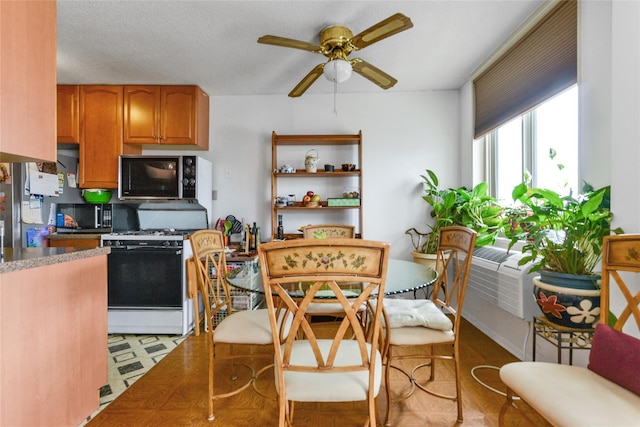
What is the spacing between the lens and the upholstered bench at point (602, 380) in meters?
0.93

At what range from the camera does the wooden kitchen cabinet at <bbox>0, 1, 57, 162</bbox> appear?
50.1 inches

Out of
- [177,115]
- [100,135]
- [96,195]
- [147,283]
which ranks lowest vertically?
[147,283]

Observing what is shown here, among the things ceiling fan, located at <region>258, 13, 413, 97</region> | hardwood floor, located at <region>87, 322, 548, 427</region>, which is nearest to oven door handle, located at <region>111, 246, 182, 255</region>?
hardwood floor, located at <region>87, 322, 548, 427</region>

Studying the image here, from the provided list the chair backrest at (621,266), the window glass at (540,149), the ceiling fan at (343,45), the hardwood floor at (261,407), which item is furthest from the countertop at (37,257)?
the window glass at (540,149)

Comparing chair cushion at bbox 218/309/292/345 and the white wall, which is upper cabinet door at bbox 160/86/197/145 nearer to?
the white wall

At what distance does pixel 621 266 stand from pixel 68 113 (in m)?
4.55

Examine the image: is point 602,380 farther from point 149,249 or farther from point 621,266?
point 149,249

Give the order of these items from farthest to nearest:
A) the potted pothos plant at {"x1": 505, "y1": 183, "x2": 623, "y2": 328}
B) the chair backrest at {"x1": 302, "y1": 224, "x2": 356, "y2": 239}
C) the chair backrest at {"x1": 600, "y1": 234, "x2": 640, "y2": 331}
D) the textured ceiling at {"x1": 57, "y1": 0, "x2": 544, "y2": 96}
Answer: the chair backrest at {"x1": 302, "y1": 224, "x2": 356, "y2": 239}
the textured ceiling at {"x1": 57, "y1": 0, "x2": 544, "y2": 96}
the potted pothos plant at {"x1": 505, "y1": 183, "x2": 623, "y2": 328}
the chair backrest at {"x1": 600, "y1": 234, "x2": 640, "y2": 331}

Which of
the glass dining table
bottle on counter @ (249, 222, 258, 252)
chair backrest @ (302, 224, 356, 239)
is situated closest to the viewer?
the glass dining table

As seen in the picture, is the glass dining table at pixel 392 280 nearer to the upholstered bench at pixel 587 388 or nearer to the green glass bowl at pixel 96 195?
the upholstered bench at pixel 587 388

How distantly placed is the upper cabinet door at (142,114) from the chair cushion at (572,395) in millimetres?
3600

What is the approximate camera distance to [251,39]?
8.09 ft

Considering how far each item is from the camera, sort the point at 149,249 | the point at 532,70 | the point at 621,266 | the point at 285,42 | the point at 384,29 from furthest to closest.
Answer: the point at 149,249 → the point at 532,70 → the point at 285,42 → the point at 384,29 → the point at 621,266

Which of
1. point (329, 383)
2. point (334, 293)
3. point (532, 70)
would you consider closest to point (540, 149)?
point (532, 70)
